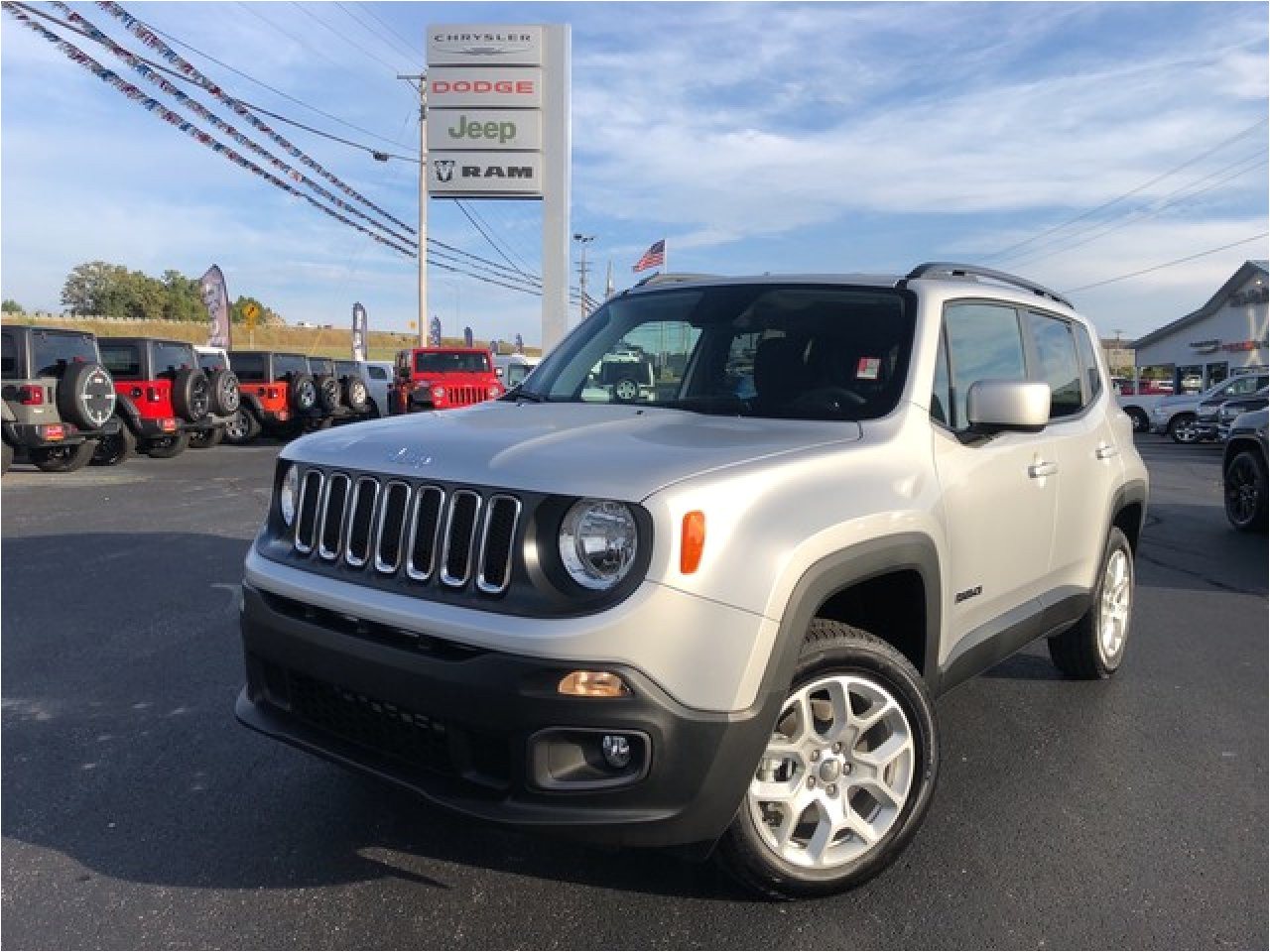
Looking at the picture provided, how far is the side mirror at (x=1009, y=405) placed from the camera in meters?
3.10

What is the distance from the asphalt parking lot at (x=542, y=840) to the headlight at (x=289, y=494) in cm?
84

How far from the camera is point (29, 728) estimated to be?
389 centimetres

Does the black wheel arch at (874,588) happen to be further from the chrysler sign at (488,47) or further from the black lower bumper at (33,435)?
the chrysler sign at (488,47)

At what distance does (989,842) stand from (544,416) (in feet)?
6.63

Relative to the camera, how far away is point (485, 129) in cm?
2305

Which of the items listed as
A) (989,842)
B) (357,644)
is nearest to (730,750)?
(357,644)

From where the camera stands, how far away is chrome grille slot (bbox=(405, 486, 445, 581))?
2.51 m

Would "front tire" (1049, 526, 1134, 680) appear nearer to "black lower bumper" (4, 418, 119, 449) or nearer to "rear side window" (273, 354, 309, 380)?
"black lower bumper" (4, 418, 119, 449)

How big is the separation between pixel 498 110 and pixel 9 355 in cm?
1378

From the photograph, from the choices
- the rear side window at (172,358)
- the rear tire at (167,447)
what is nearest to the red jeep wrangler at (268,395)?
the rear tire at (167,447)

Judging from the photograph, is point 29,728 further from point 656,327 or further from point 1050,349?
point 1050,349

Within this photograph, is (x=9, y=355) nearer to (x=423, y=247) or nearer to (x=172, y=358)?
(x=172, y=358)

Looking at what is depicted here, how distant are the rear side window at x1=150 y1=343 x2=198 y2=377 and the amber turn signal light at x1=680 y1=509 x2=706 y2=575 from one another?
50.3 ft

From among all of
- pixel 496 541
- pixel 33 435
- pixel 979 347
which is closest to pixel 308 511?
pixel 496 541
